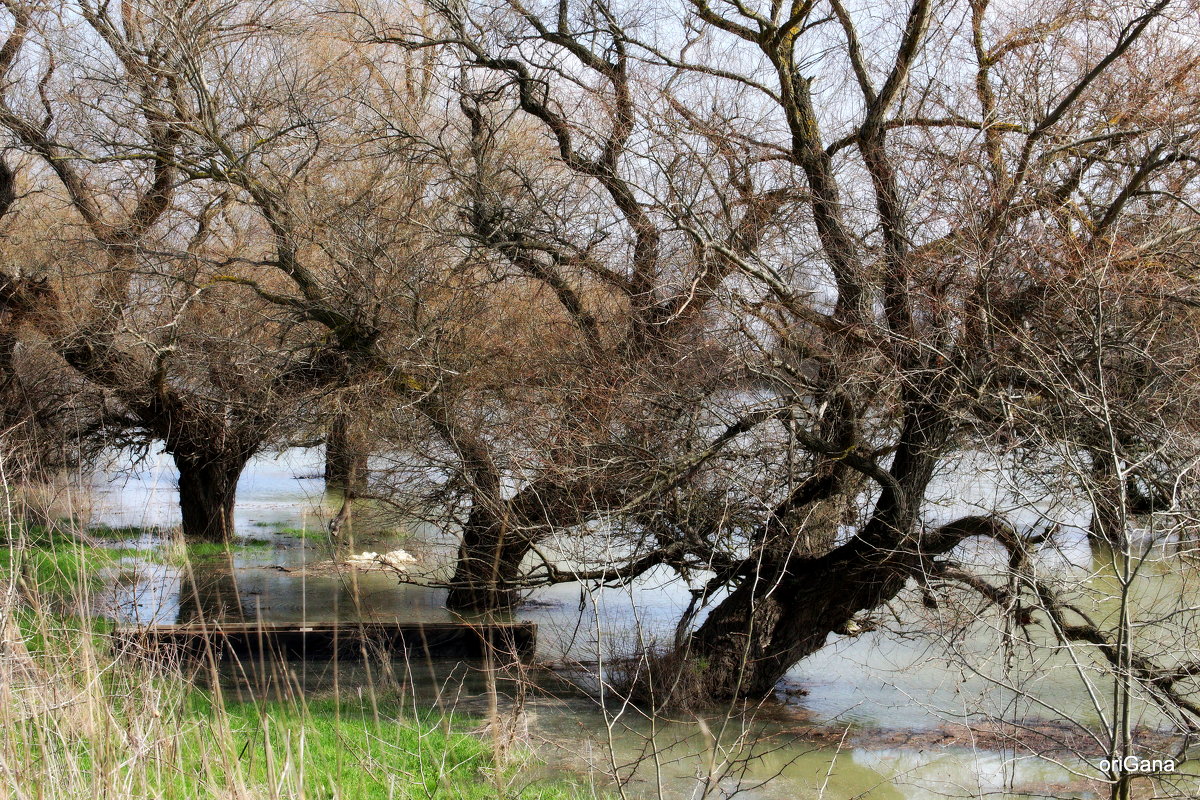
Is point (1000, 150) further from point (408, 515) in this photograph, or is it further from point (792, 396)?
point (408, 515)

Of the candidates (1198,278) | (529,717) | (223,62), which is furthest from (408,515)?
(1198,278)

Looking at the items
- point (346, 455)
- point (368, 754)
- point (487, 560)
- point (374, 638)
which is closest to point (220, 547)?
point (346, 455)

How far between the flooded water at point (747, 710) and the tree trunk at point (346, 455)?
0.56 m

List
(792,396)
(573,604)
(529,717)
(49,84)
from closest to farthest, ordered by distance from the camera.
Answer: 1. (792,396)
2. (529,717)
3. (49,84)
4. (573,604)

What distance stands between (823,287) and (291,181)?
536cm

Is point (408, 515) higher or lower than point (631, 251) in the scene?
lower

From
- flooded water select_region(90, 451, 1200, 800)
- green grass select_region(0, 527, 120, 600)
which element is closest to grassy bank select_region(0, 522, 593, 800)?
green grass select_region(0, 527, 120, 600)

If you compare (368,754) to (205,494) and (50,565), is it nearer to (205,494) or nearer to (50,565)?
(50,565)

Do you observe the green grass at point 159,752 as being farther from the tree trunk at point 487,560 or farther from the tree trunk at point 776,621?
the tree trunk at point 487,560

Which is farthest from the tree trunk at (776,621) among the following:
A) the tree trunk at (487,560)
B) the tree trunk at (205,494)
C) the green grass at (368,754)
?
the tree trunk at (205,494)

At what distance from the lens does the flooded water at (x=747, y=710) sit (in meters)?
7.54

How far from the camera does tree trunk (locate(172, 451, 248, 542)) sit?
53.3 feet

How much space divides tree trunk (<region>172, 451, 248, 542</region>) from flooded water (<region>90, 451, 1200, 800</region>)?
200cm

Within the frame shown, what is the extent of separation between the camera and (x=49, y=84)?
40.7ft
